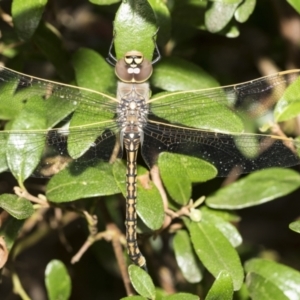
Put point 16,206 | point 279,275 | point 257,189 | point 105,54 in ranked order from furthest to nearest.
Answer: point 105,54
point 257,189
point 279,275
point 16,206

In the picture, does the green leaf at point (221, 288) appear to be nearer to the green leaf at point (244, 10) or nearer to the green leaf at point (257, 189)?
the green leaf at point (257, 189)

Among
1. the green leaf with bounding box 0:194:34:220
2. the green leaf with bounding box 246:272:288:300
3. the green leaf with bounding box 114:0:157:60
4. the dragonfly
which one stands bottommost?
the green leaf with bounding box 246:272:288:300

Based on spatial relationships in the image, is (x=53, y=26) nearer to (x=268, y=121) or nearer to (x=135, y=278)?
(x=268, y=121)

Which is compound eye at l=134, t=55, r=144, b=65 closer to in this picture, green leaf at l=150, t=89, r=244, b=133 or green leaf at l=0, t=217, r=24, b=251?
green leaf at l=150, t=89, r=244, b=133

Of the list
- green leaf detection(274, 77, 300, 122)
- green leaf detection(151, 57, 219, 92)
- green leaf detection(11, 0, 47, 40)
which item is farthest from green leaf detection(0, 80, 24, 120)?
green leaf detection(274, 77, 300, 122)

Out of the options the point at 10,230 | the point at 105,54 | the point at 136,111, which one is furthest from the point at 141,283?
the point at 105,54

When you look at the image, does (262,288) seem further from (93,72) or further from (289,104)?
(93,72)

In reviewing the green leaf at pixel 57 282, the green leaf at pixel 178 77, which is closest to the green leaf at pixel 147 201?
the green leaf at pixel 178 77

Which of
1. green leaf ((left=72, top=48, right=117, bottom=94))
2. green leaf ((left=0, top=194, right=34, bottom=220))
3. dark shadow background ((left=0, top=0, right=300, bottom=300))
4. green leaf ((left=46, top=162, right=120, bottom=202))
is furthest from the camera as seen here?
dark shadow background ((left=0, top=0, right=300, bottom=300))
